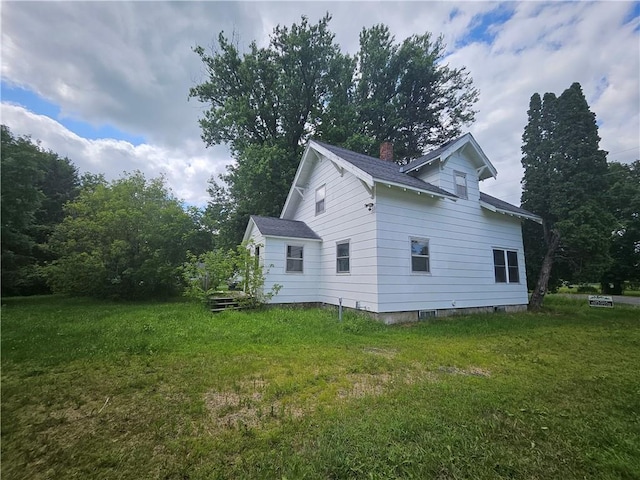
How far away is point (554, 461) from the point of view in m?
2.16

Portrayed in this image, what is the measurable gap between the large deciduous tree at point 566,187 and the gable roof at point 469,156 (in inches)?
98.4

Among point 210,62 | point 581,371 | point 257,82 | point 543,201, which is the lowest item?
point 581,371

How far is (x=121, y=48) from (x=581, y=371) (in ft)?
30.8

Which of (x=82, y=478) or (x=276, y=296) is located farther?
(x=276, y=296)

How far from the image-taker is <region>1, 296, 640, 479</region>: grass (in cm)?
212

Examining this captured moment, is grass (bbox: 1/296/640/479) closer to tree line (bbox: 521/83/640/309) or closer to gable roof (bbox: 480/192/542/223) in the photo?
gable roof (bbox: 480/192/542/223)

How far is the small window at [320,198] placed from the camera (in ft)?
38.5

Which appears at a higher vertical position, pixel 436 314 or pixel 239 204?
pixel 239 204

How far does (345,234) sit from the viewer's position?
9891 millimetres

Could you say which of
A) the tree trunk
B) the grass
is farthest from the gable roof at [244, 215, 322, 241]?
the tree trunk

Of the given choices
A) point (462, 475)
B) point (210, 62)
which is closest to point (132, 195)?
point (210, 62)

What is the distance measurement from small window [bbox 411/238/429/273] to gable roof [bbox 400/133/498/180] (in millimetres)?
3180

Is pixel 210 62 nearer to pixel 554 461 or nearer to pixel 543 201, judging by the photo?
pixel 543 201

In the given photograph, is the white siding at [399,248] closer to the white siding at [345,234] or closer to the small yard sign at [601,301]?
the white siding at [345,234]
